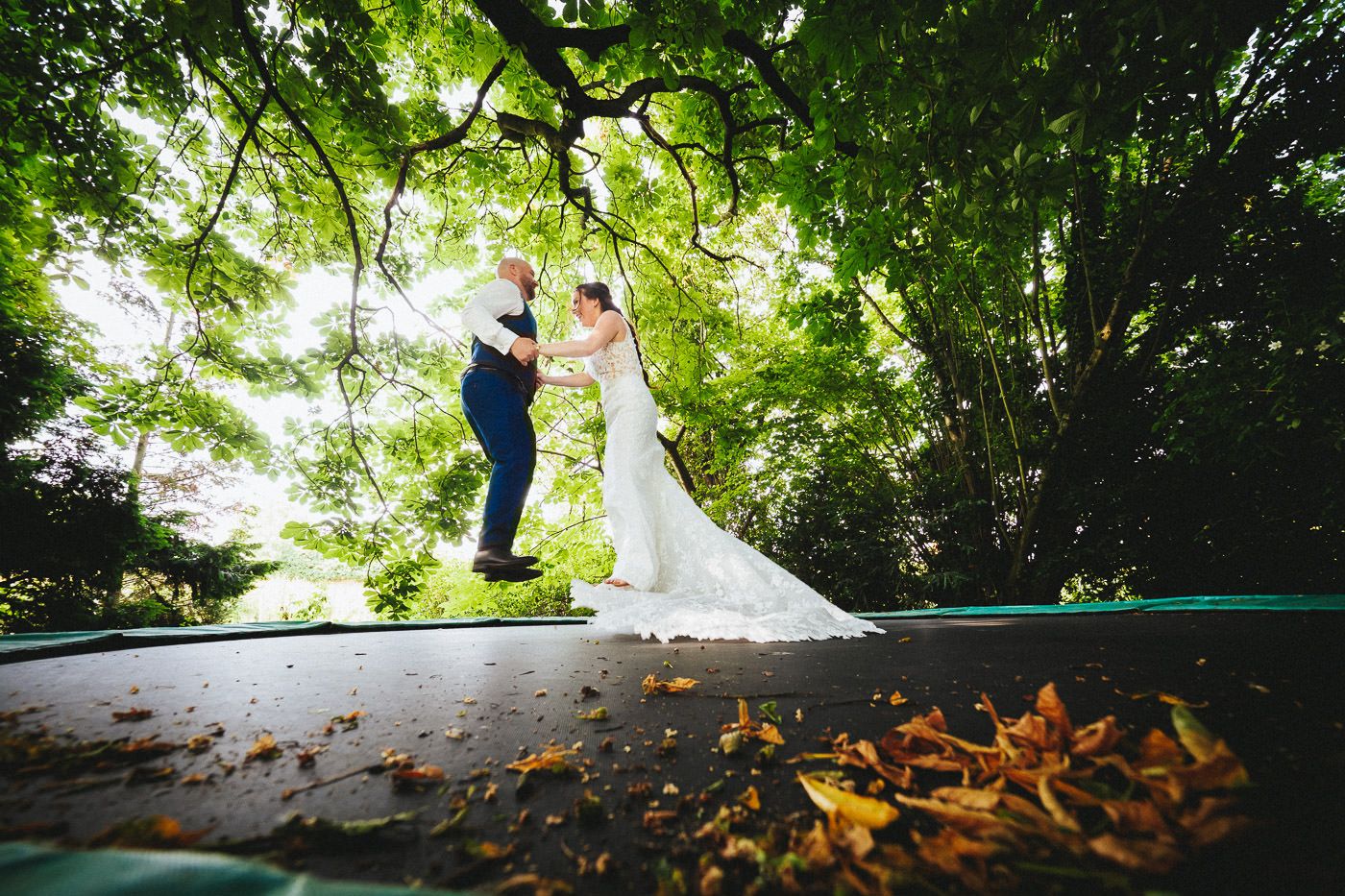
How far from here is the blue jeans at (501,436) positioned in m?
2.80

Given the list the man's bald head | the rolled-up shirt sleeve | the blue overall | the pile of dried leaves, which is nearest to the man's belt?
the blue overall

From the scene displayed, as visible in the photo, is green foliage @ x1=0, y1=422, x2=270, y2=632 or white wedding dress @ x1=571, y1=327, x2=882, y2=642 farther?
green foliage @ x1=0, y1=422, x2=270, y2=632

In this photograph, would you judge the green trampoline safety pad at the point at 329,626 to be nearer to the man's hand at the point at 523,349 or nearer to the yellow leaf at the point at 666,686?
the man's hand at the point at 523,349

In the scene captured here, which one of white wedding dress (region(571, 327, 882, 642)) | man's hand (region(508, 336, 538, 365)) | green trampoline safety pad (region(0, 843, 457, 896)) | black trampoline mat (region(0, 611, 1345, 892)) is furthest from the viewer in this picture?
man's hand (region(508, 336, 538, 365))

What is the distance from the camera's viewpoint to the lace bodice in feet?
11.1

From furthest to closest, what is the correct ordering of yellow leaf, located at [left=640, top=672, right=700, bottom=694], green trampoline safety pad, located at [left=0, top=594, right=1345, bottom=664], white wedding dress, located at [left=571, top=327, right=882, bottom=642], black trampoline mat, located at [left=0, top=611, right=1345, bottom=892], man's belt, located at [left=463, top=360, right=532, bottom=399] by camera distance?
man's belt, located at [left=463, top=360, right=532, bottom=399] < white wedding dress, located at [left=571, top=327, right=882, bottom=642] < green trampoline safety pad, located at [left=0, top=594, right=1345, bottom=664] < yellow leaf, located at [left=640, top=672, right=700, bottom=694] < black trampoline mat, located at [left=0, top=611, right=1345, bottom=892]

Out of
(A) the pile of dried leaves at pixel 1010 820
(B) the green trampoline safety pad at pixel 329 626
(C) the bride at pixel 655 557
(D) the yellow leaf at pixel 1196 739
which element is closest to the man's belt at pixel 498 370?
(C) the bride at pixel 655 557

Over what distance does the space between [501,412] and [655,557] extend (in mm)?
1389

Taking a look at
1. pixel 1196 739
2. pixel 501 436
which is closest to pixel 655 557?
pixel 501 436

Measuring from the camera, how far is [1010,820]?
55 centimetres

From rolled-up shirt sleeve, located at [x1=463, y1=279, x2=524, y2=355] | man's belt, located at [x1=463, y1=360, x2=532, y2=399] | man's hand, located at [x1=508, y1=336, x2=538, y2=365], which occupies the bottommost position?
man's belt, located at [x1=463, y1=360, x2=532, y2=399]

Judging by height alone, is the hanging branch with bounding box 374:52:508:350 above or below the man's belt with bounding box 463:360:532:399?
above

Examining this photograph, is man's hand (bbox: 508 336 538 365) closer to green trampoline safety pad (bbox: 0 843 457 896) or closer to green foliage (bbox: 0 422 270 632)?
green trampoline safety pad (bbox: 0 843 457 896)

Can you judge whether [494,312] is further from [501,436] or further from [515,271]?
[501,436]
